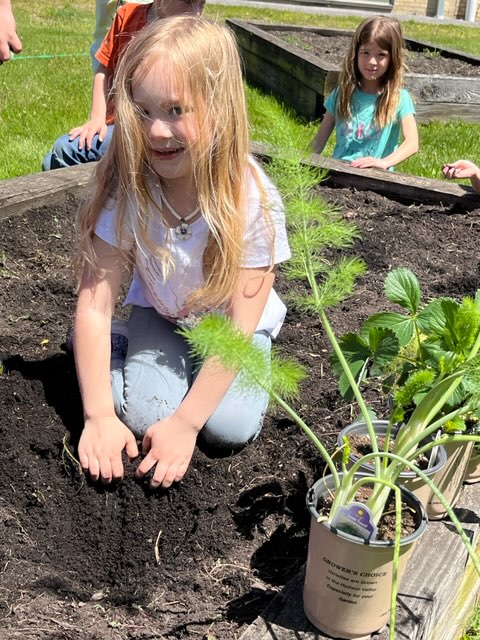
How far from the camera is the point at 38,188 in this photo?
336cm

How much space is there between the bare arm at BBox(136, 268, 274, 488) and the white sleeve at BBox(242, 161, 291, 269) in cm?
4

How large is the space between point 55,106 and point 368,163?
9.15 ft

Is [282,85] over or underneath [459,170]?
underneath

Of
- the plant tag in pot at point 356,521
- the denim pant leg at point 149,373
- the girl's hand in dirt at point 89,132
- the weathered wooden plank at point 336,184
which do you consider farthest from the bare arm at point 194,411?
the girl's hand in dirt at point 89,132

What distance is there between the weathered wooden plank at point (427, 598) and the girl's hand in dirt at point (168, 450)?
0.44 metres

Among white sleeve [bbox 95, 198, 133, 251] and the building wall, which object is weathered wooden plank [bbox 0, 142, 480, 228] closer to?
white sleeve [bbox 95, 198, 133, 251]

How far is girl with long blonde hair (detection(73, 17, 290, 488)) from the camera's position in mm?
1840

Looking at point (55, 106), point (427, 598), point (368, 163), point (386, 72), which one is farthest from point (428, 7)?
point (427, 598)

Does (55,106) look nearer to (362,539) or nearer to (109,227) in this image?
(109,227)

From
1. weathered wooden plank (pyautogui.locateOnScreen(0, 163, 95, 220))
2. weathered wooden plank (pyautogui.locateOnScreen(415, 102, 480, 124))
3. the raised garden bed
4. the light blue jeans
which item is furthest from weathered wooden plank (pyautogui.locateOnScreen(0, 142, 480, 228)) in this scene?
weathered wooden plank (pyautogui.locateOnScreen(415, 102, 480, 124))

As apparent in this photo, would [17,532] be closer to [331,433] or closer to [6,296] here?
[331,433]

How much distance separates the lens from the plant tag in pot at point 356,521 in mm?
1312

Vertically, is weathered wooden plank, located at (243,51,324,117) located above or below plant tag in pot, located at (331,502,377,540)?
below

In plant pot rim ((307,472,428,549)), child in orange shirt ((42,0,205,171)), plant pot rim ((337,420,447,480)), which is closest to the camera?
plant pot rim ((307,472,428,549))
